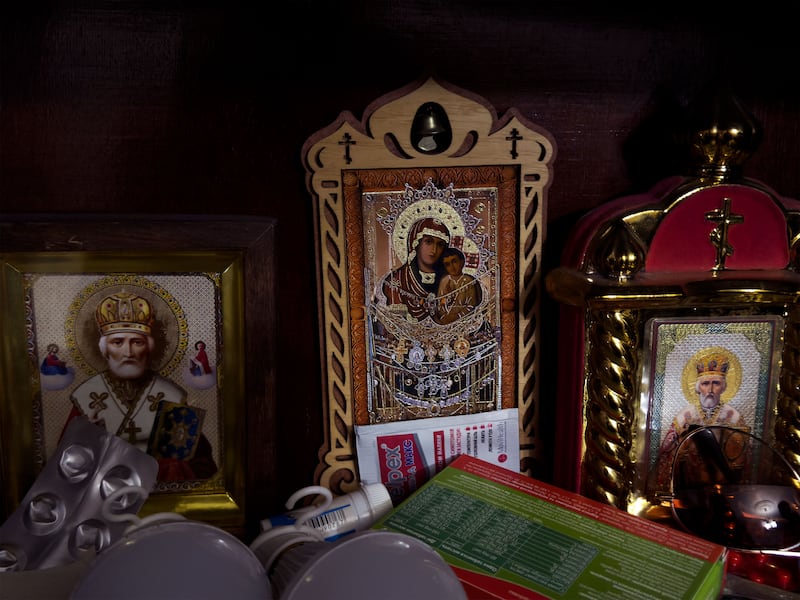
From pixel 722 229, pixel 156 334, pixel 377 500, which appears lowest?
pixel 377 500

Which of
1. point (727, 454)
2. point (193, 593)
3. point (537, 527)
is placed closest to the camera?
point (193, 593)

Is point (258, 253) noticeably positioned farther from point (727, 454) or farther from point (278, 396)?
point (727, 454)

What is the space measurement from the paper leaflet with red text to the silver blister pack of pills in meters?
0.32

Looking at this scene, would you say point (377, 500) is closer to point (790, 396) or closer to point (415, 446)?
point (415, 446)

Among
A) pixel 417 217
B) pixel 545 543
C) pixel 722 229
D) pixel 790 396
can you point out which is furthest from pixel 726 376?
pixel 417 217

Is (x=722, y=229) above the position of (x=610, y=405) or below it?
above

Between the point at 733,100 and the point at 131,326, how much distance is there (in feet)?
2.98

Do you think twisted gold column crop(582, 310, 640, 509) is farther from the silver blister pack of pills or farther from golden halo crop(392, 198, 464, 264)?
the silver blister pack of pills

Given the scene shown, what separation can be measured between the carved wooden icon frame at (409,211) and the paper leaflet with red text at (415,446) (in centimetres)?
2

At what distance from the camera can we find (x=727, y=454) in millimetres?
970

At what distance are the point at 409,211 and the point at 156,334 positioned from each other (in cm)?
41

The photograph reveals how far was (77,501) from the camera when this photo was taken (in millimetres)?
843

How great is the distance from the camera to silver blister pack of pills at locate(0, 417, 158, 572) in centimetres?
82

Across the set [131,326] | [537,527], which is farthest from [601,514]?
[131,326]
